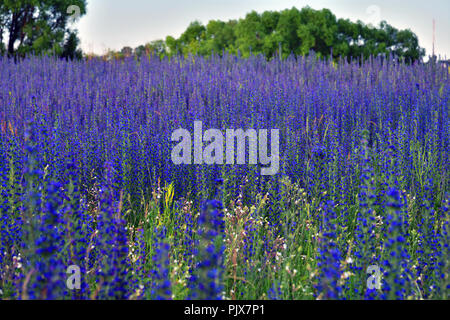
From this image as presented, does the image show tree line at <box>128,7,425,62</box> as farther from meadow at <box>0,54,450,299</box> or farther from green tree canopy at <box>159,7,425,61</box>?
meadow at <box>0,54,450,299</box>

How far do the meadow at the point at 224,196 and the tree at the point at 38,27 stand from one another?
6330 millimetres

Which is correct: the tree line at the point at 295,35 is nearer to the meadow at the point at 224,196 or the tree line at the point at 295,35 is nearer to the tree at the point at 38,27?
the tree at the point at 38,27

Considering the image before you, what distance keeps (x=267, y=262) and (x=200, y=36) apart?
1806cm

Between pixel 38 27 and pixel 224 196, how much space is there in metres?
13.3

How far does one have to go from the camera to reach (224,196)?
3205 mm

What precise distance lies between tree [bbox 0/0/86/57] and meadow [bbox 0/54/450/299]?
633cm

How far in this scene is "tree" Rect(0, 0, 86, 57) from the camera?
45.4 feet

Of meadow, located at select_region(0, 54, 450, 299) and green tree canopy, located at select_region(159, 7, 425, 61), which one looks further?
green tree canopy, located at select_region(159, 7, 425, 61)

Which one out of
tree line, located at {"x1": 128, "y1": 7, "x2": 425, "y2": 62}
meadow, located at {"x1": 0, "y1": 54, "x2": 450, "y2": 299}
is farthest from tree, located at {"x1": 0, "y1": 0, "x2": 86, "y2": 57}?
meadow, located at {"x1": 0, "y1": 54, "x2": 450, "y2": 299}

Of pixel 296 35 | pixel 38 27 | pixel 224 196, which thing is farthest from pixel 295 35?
pixel 224 196

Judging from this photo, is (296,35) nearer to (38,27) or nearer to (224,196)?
(38,27)

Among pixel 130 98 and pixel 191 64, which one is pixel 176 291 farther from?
pixel 191 64

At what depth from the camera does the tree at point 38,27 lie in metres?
13.8

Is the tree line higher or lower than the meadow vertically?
higher
